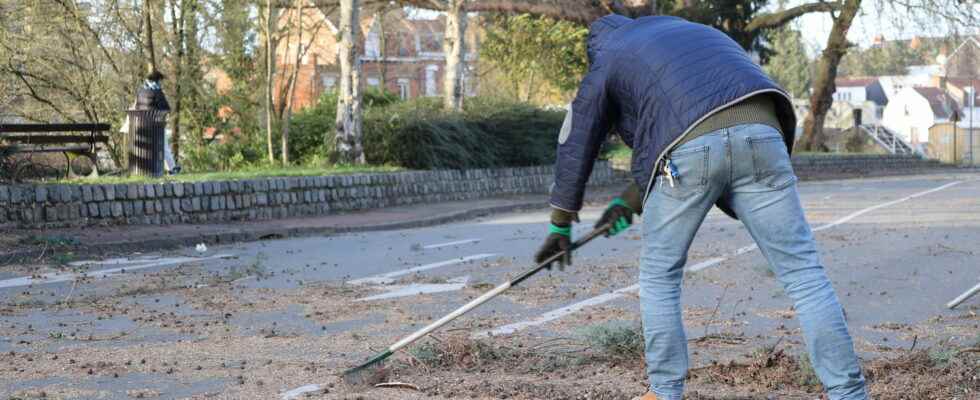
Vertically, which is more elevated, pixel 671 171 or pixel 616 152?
pixel 671 171

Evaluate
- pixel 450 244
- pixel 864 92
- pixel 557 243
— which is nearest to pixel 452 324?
pixel 557 243

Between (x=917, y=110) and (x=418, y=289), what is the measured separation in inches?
4439

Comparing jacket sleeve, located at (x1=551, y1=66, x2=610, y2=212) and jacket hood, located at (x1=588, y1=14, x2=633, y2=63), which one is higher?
jacket hood, located at (x1=588, y1=14, x2=633, y2=63)

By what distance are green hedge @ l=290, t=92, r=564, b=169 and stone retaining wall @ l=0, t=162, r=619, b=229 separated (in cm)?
53

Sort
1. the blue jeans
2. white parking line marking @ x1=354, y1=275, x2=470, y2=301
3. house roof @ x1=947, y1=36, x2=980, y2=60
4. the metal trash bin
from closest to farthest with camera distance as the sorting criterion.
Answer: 1. the blue jeans
2. white parking line marking @ x1=354, y1=275, x2=470, y2=301
3. the metal trash bin
4. house roof @ x1=947, y1=36, x2=980, y2=60

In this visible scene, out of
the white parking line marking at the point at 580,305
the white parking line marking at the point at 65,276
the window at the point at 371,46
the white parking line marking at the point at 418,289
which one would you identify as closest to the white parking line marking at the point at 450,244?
the white parking line marking at the point at 65,276

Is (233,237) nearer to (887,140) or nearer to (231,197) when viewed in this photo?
(231,197)

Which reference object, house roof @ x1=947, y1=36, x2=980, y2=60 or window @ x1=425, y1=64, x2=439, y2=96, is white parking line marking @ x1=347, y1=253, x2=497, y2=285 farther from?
window @ x1=425, y1=64, x2=439, y2=96

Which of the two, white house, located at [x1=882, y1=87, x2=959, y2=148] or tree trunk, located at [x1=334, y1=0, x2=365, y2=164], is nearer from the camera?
tree trunk, located at [x1=334, y1=0, x2=365, y2=164]

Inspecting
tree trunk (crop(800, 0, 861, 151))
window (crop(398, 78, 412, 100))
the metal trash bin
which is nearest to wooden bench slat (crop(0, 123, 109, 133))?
the metal trash bin

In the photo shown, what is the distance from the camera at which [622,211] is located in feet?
15.3

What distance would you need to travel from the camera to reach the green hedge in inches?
903

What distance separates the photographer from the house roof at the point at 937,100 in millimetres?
110438

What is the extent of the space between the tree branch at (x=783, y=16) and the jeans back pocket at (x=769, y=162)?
36.5 meters
